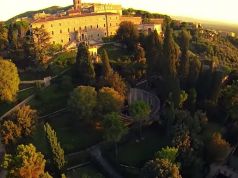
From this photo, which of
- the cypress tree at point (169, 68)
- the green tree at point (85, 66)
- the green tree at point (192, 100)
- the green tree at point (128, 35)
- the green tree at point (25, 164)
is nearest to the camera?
the green tree at point (25, 164)

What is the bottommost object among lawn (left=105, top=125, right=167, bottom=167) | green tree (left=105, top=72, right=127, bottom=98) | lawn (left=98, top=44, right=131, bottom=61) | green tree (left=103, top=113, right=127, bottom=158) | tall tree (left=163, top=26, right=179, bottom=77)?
lawn (left=105, top=125, right=167, bottom=167)

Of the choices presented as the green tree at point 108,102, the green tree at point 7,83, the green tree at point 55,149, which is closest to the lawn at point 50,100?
the green tree at point 7,83

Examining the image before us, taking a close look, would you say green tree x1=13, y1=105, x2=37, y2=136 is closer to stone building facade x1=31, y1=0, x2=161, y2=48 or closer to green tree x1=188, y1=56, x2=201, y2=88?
green tree x1=188, y1=56, x2=201, y2=88

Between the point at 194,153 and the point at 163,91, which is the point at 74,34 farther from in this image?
the point at 194,153

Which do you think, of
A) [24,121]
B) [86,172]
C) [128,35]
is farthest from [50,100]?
[128,35]

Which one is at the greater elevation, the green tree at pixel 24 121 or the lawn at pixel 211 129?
the green tree at pixel 24 121

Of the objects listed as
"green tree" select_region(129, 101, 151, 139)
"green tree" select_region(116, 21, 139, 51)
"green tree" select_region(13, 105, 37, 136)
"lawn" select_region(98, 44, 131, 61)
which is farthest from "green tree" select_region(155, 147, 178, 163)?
"green tree" select_region(116, 21, 139, 51)

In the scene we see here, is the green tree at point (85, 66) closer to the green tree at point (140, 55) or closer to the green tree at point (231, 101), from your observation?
the green tree at point (140, 55)
